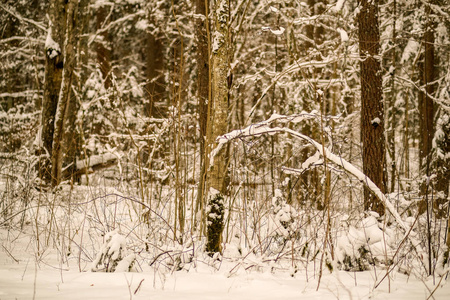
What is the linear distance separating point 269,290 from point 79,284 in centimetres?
146

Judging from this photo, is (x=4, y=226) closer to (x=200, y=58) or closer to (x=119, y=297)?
(x=119, y=297)

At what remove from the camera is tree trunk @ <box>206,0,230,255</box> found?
313 centimetres

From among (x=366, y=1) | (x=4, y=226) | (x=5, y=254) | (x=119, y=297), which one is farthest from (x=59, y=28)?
(x=119, y=297)

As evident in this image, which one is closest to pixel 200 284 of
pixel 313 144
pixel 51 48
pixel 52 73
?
pixel 313 144

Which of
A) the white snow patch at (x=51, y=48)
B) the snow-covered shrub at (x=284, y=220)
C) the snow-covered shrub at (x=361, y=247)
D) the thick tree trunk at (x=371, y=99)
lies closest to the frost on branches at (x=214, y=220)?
the snow-covered shrub at (x=284, y=220)

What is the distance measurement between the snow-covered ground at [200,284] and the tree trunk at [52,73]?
4137 millimetres

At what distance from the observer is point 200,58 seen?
19.5 ft

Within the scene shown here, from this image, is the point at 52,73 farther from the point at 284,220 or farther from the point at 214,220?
the point at 284,220

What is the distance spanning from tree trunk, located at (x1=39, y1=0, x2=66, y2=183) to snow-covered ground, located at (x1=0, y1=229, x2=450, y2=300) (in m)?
4.14

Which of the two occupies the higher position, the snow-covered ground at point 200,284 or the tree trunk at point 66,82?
the tree trunk at point 66,82

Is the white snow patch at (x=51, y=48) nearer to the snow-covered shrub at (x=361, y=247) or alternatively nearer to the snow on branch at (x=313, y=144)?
the snow on branch at (x=313, y=144)

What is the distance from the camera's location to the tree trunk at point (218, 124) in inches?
123

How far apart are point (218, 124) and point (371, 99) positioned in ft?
10.5

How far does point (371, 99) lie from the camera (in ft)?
17.1
